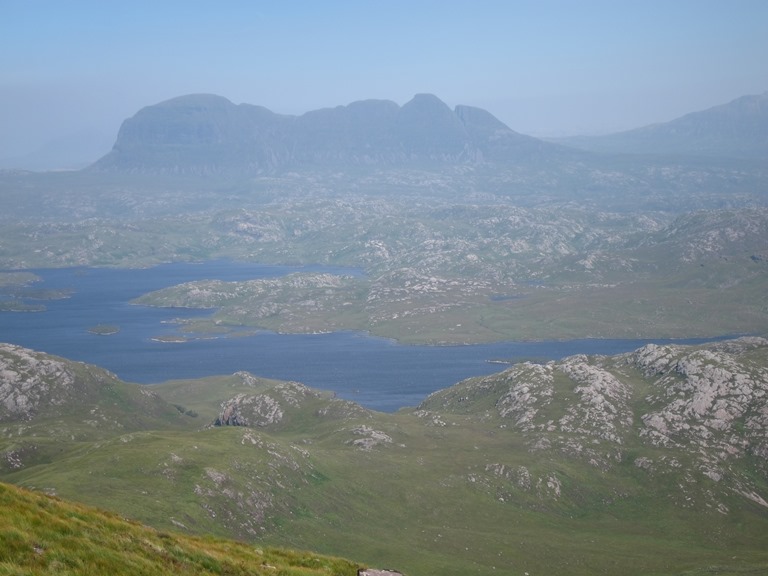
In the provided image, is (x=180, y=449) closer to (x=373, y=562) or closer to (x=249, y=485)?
(x=249, y=485)

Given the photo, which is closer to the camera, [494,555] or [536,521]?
[494,555]

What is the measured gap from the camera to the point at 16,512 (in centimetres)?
4403

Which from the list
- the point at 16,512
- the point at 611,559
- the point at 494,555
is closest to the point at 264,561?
the point at 16,512

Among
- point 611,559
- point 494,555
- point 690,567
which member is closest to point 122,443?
point 494,555

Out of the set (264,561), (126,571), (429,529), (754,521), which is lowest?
(754,521)

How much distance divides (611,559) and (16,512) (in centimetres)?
14104

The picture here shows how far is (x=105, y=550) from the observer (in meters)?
42.4

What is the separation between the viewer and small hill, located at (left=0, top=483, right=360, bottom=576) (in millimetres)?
39031

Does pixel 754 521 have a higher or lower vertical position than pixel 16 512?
lower

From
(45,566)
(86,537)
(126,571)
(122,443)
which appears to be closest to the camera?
(45,566)

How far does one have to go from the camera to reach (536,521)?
618ft

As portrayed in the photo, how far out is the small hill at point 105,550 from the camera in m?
39.0

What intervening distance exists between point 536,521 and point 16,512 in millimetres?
163004

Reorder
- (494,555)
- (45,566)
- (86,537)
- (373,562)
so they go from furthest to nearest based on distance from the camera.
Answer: (494,555) → (373,562) → (86,537) → (45,566)
